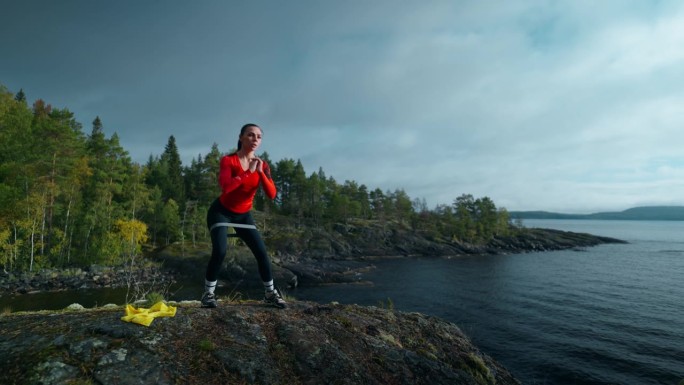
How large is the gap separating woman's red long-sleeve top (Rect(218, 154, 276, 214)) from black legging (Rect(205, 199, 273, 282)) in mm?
121

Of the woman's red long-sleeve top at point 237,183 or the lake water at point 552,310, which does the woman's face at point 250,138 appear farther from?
the lake water at point 552,310

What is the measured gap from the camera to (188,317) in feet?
14.9

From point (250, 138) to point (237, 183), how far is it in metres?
0.84

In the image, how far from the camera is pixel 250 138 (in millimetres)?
5086

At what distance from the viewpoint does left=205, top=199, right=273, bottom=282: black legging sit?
489cm

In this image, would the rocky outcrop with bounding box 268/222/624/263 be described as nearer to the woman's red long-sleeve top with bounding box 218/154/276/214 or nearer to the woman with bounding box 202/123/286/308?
the woman with bounding box 202/123/286/308

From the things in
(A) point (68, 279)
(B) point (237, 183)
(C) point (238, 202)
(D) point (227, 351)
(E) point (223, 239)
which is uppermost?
(B) point (237, 183)

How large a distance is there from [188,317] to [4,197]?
36.0 meters

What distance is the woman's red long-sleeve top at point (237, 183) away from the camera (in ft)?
15.8

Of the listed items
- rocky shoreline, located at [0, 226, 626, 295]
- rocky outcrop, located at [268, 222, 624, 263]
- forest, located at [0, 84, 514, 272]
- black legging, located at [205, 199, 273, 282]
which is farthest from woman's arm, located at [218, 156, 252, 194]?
rocky outcrop, located at [268, 222, 624, 263]

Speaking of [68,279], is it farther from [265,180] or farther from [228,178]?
[265,180]

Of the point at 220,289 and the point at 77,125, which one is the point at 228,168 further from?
the point at 77,125

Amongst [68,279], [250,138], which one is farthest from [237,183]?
[68,279]

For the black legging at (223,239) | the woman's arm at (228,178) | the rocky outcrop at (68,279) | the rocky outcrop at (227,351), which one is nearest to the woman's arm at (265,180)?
the woman's arm at (228,178)
